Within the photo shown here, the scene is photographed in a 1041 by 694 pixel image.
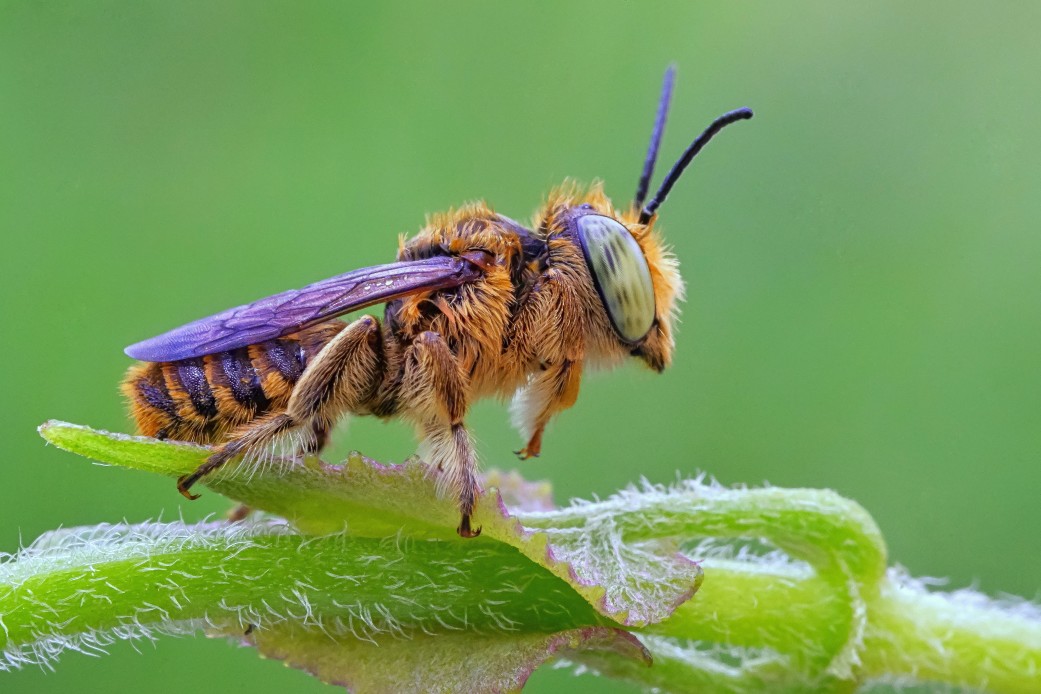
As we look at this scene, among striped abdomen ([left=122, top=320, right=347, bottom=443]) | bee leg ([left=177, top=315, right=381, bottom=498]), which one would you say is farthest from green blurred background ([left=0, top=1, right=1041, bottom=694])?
bee leg ([left=177, top=315, right=381, bottom=498])

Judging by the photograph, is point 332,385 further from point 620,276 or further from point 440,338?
point 620,276

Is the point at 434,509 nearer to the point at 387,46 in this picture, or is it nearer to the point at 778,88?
the point at 778,88

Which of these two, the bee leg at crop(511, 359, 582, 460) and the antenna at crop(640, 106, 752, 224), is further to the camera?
the antenna at crop(640, 106, 752, 224)

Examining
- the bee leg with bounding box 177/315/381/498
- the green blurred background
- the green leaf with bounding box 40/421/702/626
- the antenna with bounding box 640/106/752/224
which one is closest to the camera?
the green leaf with bounding box 40/421/702/626

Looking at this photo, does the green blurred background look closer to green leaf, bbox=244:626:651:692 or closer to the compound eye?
the compound eye

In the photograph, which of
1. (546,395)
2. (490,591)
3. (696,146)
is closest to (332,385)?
(546,395)

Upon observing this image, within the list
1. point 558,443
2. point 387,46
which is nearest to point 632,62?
point 387,46
